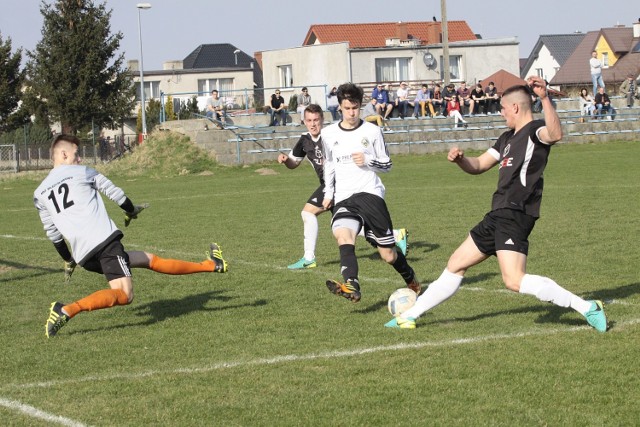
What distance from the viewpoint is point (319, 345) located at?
7043 millimetres

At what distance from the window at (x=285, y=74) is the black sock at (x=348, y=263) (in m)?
49.6

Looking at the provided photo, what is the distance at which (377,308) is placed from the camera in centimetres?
846

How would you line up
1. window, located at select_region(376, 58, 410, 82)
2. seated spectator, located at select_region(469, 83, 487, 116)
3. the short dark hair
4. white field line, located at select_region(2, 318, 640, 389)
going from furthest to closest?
window, located at select_region(376, 58, 410, 82) < seated spectator, located at select_region(469, 83, 487, 116) < the short dark hair < white field line, located at select_region(2, 318, 640, 389)

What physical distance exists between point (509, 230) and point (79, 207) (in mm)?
3438

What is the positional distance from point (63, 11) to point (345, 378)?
147 feet

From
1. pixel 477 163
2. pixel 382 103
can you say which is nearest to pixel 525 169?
pixel 477 163

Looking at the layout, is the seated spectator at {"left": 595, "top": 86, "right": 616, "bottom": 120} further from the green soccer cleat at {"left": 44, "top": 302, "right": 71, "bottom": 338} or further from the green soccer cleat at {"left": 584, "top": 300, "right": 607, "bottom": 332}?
the green soccer cleat at {"left": 44, "top": 302, "right": 71, "bottom": 338}

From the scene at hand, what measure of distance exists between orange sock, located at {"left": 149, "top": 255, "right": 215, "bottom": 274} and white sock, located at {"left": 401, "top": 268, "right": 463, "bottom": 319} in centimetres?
213

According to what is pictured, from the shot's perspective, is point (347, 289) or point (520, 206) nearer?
point (520, 206)

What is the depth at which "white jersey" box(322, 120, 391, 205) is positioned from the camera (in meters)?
8.46

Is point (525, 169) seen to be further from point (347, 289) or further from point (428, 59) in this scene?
point (428, 59)

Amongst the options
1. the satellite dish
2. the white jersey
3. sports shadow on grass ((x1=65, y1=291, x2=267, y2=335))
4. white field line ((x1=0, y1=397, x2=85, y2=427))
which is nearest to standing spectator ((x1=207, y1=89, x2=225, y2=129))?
the satellite dish

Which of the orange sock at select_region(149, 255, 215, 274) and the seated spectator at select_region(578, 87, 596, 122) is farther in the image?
the seated spectator at select_region(578, 87, 596, 122)

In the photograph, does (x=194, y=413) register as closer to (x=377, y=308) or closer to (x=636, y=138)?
(x=377, y=308)
